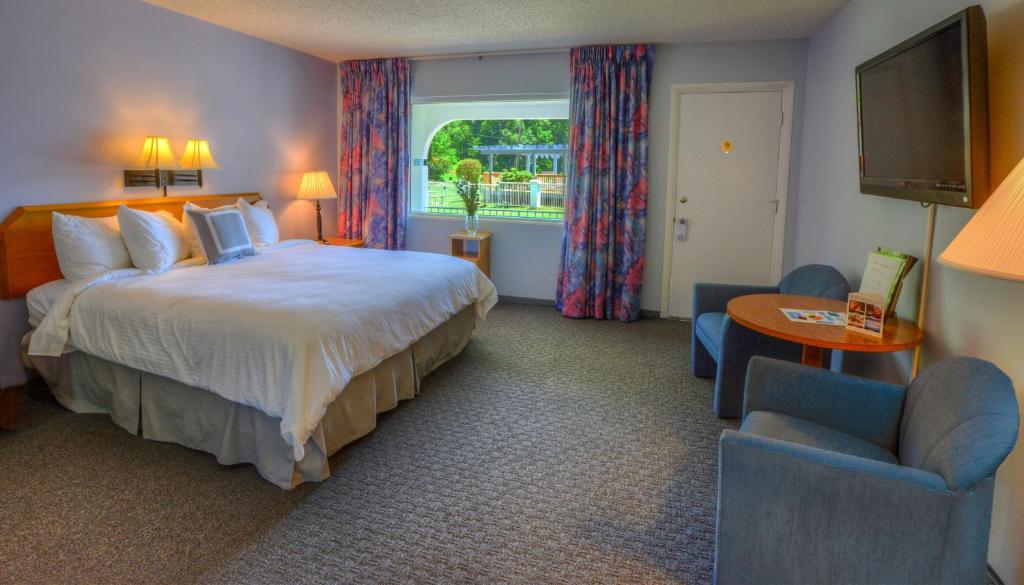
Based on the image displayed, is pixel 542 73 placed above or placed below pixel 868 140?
above

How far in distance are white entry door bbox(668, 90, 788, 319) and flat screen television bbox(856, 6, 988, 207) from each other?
6.75ft

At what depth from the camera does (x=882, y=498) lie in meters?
1.51

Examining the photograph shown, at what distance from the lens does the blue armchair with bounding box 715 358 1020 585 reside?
145 centimetres

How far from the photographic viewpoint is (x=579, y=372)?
3.94 m

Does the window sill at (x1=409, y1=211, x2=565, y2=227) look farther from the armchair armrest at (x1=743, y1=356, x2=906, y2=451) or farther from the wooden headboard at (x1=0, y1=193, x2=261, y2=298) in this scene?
the armchair armrest at (x1=743, y1=356, x2=906, y2=451)

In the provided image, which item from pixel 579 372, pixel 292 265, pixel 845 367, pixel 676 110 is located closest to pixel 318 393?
pixel 292 265

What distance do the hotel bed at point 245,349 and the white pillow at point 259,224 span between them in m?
0.82

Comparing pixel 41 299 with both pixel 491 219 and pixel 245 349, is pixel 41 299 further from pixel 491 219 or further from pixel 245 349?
pixel 491 219

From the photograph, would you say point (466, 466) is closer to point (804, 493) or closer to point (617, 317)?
point (804, 493)

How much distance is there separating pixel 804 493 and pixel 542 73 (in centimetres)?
472

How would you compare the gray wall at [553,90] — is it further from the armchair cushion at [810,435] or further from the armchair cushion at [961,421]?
the armchair cushion at [961,421]

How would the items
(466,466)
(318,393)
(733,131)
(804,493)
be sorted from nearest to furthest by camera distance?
1. (804,493)
2. (318,393)
3. (466,466)
4. (733,131)

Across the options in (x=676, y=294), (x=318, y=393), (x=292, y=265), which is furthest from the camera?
(x=676, y=294)

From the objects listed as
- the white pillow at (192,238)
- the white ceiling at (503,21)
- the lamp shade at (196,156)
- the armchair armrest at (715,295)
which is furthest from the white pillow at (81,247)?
the armchair armrest at (715,295)
